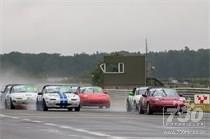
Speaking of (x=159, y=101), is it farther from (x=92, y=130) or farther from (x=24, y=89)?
(x=92, y=130)

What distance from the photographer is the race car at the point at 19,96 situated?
34188mm

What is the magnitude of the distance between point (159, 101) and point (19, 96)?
7.65 meters

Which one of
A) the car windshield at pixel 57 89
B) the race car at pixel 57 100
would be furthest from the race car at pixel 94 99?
the race car at pixel 57 100

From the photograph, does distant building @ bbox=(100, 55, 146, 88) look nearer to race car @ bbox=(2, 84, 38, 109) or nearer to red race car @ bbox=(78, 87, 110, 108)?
red race car @ bbox=(78, 87, 110, 108)

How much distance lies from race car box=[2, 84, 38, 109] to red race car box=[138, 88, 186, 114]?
20.1 ft

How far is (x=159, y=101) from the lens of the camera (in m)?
30.0

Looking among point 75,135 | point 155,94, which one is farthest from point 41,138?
point 155,94

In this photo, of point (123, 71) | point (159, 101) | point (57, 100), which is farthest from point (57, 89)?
point (123, 71)

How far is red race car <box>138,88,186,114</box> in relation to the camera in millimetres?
29859

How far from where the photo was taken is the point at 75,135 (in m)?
17.4

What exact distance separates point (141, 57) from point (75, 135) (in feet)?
180

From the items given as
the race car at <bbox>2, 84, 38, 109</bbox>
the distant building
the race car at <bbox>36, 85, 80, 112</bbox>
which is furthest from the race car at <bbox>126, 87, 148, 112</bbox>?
the distant building

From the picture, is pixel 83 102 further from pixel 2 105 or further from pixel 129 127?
pixel 129 127

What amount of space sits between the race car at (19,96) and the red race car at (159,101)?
20.1 ft
